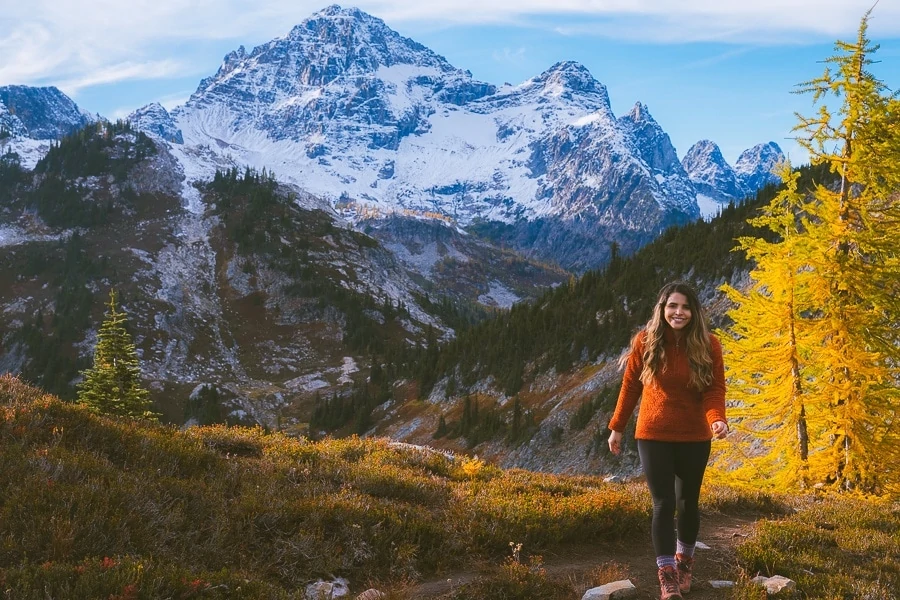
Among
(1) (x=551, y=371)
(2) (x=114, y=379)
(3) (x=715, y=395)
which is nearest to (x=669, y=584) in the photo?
(3) (x=715, y=395)

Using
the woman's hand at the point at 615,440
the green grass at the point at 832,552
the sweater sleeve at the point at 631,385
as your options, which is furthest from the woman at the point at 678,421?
the green grass at the point at 832,552

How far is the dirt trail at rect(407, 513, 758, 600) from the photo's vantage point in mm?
5906

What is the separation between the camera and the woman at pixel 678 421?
18.4 feet

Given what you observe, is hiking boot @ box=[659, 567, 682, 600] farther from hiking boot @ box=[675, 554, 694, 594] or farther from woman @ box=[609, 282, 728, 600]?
hiking boot @ box=[675, 554, 694, 594]

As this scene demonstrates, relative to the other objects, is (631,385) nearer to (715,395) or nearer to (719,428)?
(715,395)

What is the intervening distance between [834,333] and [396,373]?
9616 cm

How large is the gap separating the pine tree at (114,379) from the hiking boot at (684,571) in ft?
77.4

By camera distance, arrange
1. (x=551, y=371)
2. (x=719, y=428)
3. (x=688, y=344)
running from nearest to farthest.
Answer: (x=719, y=428)
(x=688, y=344)
(x=551, y=371)

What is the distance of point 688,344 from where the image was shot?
5.77 m

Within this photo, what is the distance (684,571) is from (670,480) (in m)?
1.10

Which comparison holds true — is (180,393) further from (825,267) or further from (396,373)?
(825,267)

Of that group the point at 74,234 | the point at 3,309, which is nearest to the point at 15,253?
the point at 74,234

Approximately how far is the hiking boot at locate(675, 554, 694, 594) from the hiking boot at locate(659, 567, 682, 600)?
227 mm

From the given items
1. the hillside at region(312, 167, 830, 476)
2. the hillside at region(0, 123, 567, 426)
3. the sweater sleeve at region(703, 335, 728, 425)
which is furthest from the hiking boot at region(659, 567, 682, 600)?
the hillside at region(0, 123, 567, 426)
